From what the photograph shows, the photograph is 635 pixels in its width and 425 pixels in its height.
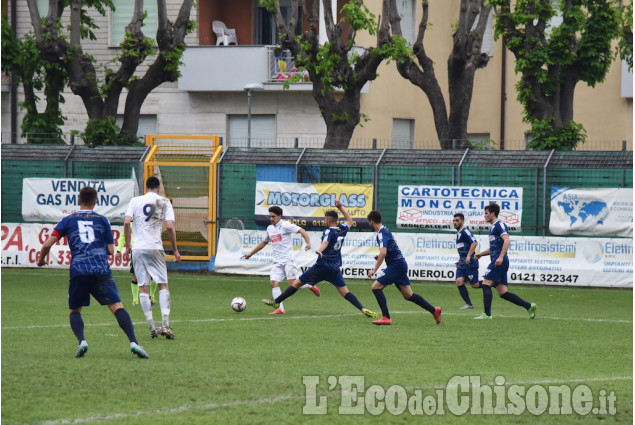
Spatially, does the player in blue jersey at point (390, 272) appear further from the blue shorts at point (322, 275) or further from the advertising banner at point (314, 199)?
the advertising banner at point (314, 199)

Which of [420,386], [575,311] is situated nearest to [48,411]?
[420,386]

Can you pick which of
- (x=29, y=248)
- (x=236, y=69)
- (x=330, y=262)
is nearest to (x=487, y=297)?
(x=330, y=262)

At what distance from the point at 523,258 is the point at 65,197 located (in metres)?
11.5

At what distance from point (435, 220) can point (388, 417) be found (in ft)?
53.4

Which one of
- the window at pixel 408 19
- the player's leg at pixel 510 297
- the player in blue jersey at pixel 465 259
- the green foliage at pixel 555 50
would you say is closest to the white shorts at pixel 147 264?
the player's leg at pixel 510 297

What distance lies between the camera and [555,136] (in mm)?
26266

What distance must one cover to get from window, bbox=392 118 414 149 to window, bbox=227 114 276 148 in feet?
13.3

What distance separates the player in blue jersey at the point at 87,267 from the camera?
1066cm

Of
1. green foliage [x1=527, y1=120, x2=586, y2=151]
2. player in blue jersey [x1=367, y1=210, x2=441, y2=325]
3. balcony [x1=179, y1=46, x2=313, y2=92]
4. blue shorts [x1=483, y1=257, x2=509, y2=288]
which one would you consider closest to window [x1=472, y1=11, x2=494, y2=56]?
balcony [x1=179, y1=46, x2=313, y2=92]

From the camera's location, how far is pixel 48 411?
7.76 metres

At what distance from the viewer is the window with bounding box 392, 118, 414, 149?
34688 millimetres

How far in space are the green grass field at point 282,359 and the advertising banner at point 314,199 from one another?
549cm

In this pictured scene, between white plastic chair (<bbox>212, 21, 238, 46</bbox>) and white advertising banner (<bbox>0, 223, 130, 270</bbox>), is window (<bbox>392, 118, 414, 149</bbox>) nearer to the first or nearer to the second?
white plastic chair (<bbox>212, 21, 238, 46</bbox>)

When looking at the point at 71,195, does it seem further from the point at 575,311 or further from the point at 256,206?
the point at 575,311
